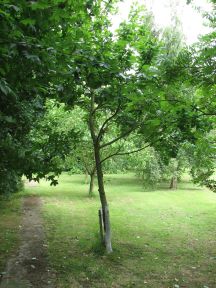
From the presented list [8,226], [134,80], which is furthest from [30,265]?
[8,226]

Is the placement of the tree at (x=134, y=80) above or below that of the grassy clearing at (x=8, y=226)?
above

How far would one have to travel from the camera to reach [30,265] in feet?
23.4

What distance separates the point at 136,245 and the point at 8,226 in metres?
4.74

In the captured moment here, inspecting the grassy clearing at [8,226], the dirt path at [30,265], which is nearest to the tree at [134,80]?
the dirt path at [30,265]

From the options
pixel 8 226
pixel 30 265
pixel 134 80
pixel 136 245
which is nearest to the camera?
pixel 134 80

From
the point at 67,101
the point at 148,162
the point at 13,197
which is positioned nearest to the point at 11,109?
the point at 67,101

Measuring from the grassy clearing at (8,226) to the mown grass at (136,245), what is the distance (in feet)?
3.36

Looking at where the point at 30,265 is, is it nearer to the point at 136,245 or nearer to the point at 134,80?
the point at 136,245

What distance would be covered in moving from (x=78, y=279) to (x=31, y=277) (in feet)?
3.02

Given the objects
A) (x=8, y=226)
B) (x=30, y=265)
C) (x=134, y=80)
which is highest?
(x=134, y=80)

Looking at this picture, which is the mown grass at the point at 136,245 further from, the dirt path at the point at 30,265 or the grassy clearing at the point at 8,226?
the grassy clearing at the point at 8,226

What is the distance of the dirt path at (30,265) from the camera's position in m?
6.14

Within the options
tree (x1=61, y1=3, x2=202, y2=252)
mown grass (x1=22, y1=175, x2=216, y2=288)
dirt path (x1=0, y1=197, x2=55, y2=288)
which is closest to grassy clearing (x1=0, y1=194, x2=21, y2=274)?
dirt path (x1=0, y1=197, x2=55, y2=288)

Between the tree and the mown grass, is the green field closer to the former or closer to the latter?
the mown grass
